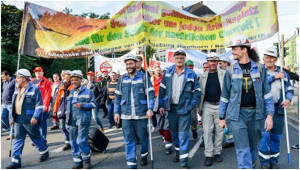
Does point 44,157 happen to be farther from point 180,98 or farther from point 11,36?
point 11,36

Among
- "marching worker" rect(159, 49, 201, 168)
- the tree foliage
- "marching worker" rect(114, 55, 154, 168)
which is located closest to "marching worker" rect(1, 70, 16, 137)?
"marching worker" rect(114, 55, 154, 168)

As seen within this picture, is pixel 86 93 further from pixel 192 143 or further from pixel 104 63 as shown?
pixel 104 63

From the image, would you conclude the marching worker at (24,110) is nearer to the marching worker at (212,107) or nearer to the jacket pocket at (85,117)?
the jacket pocket at (85,117)

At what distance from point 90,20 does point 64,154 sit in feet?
10.3

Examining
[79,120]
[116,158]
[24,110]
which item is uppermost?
[24,110]

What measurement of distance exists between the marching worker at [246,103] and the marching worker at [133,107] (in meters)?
1.58

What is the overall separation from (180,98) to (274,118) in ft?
5.56

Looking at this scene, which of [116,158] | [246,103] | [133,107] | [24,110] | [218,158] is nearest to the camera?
[246,103]

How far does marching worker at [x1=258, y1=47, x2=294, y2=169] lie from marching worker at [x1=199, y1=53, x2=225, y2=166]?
808 mm

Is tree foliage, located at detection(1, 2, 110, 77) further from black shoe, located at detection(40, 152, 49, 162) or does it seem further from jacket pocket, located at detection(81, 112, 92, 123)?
jacket pocket, located at detection(81, 112, 92, 123)

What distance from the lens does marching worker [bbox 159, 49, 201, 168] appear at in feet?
15.3

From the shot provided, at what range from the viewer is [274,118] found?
14.8ft

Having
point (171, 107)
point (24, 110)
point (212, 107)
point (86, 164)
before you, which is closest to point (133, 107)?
point (171, 107)

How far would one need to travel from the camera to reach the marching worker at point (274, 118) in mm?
4449
